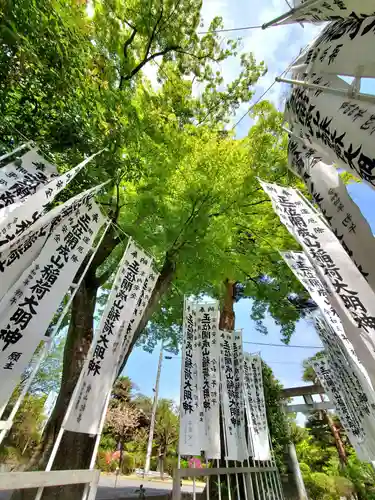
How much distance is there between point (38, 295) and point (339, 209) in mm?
3500

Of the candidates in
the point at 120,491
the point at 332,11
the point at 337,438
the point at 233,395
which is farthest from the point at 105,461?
the point at 332,11

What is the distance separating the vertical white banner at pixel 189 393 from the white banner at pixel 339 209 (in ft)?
11.9

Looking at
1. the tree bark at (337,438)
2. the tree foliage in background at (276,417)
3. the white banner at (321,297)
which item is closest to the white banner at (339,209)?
the white banner at (321,297)

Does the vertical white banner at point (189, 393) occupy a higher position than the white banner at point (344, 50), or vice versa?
the white banner at point (344, 50)

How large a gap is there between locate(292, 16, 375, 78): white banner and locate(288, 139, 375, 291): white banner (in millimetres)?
994

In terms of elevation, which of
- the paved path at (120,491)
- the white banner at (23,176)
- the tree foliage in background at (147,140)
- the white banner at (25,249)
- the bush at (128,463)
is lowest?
the paved path at (120,491)

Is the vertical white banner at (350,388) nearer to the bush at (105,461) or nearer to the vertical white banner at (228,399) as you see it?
the vertical white banner at (228,399)

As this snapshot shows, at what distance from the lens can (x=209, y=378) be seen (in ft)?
17.8

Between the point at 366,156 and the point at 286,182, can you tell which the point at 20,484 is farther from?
the point at 286,182

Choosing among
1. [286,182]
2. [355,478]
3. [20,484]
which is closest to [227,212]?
[286,182]

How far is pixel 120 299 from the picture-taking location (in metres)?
4.29

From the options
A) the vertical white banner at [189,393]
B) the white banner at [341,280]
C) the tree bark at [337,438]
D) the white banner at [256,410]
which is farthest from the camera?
the tree bark at [337,438]

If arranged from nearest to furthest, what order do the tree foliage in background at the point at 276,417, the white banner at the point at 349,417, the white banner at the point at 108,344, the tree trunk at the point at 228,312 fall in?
1. the white banner at the point at 108,344
2. the white banner at the point at 349,417
3. the tree foliage in background at the point at 276,417
4. the tree trunk at the point at 228,312

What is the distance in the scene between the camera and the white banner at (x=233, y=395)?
5.41m
